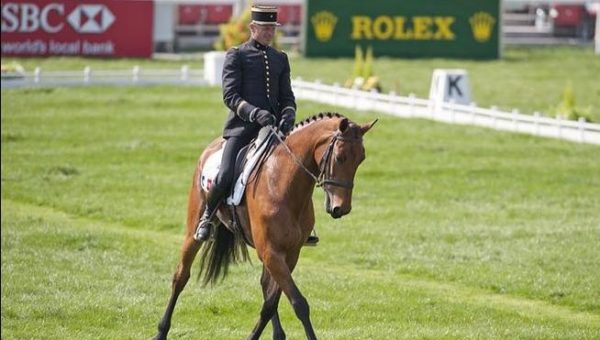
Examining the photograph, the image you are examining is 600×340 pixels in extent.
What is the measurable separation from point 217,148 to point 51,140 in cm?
1843

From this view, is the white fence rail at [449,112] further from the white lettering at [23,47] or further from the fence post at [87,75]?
the white lettering at [23,47]

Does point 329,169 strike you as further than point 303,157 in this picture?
No

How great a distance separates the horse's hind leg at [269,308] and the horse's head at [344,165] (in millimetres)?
1456

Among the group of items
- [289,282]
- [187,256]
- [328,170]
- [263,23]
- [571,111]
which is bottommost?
[571,111]

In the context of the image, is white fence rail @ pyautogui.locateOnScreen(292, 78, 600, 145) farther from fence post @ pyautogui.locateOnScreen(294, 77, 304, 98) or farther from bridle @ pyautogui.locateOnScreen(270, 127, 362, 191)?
bridle @ pyautogui.locateOnScreen(270, 127, 362, 191)

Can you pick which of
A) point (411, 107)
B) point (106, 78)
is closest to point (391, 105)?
point (411, 107)

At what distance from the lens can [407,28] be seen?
52.1 metres

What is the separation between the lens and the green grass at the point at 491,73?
42.6 metres

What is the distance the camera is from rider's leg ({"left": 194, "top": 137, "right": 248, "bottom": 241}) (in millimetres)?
14445

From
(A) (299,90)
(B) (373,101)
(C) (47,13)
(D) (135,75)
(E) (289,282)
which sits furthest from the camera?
(C) (47,13)

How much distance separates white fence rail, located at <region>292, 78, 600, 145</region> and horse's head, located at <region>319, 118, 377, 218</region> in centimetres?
2081

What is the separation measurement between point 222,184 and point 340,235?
885 cm

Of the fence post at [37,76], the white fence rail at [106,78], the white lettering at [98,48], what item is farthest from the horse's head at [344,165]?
the white lettering at [98,48]

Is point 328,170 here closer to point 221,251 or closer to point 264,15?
point 264,15
